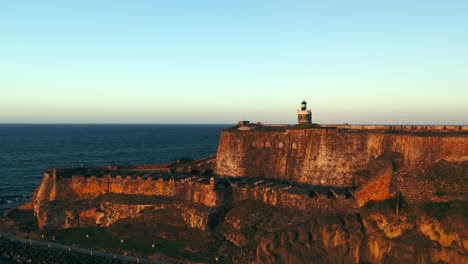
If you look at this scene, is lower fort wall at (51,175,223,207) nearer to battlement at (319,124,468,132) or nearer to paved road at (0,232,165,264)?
paved road at (0,232,165,264)

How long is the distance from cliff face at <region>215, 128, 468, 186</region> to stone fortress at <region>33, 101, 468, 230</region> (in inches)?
4.1

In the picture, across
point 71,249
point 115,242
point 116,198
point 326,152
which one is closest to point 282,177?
point 326,152

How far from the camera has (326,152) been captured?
48719mm

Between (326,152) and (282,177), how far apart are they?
658 cm

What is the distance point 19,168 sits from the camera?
94.8 metres

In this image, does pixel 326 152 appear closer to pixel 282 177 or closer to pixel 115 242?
pixel 282 177

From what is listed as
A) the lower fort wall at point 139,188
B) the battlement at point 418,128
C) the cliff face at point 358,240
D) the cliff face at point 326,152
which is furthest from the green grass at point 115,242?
the battlement at point 418,128

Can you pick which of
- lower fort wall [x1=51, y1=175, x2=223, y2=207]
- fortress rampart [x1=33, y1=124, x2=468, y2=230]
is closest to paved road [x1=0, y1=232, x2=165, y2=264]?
fortress rampart [x1=33, y1=124, x2=468, y2=230]

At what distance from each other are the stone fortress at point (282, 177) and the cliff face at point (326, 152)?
0.10 metres

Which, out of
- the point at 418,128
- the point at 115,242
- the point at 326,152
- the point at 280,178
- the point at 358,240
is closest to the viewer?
the point at 358,240

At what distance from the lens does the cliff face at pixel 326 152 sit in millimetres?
41094

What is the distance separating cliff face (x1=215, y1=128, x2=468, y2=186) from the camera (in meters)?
41.1

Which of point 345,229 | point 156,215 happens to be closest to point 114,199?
point 156,215

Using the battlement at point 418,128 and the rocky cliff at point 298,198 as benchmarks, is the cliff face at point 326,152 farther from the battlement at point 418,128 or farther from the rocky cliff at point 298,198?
the battlement at point 418,128
